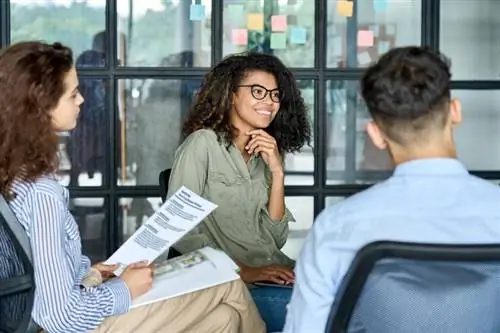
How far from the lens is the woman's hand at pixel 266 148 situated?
106 inches

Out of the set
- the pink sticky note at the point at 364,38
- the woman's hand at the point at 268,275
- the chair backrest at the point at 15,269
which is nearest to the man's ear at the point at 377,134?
the chair backrest at the point at 15,269

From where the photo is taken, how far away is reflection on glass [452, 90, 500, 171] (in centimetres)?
383

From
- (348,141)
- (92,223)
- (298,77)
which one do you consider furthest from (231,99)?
(92,223)

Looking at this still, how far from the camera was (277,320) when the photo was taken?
2428 millimetres

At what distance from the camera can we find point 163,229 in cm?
211

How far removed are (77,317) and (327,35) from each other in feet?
7.44

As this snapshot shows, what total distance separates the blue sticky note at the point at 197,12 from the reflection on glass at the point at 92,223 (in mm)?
880

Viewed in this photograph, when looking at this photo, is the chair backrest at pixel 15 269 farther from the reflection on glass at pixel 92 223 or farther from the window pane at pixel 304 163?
the window pane at pixel 304 163

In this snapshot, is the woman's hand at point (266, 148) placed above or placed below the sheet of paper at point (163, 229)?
above

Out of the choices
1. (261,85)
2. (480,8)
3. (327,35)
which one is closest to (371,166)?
(327,35)

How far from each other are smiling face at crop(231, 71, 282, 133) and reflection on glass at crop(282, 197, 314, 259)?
3.43ft

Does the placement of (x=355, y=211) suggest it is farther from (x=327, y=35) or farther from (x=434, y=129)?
(x=327, y=35)

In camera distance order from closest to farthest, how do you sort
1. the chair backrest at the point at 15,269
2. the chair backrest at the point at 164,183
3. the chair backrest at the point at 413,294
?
1. the chair backrest at the point at 413,294
2. the chair backrest at the point at 15,269
3. the chair backrest at the point at 164,183

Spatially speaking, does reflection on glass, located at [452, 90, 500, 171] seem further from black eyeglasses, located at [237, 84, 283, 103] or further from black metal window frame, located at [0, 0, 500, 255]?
black eyeglasses, located at [237, 84, 283, 103]
